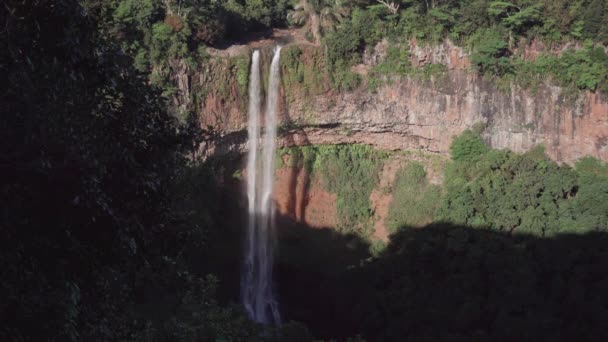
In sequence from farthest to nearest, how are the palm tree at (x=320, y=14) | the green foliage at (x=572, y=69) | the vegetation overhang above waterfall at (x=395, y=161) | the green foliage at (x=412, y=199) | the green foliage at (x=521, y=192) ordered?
1. the palm tree at (x=320, y=14)
2. the green foliage at (x=412, y=199)
3. the green foliage at (x=572, y=69)
4. the green foliage at (x=521, y=192)
5. the vegetation overhang above waterfall at (x=395, y=161)

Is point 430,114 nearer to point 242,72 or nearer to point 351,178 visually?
point 351,178

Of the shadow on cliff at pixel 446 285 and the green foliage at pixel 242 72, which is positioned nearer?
the shadow on cliff at pixel 446 285

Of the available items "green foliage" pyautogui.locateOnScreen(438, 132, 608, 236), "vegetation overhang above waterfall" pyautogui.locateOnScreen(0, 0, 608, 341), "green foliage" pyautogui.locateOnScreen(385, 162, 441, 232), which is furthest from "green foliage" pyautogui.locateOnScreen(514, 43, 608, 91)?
"green foliage" pyautogui.locateOnScreen(385, 162, 441, 232)

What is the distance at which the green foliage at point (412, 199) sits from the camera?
20.7 m

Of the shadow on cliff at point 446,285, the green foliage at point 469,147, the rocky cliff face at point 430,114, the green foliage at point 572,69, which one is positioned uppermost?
the green foliage at point 572,69

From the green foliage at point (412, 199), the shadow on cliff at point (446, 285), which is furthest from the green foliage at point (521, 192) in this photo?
the green foliage at point (412, 199)

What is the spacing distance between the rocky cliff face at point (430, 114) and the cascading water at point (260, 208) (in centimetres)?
44

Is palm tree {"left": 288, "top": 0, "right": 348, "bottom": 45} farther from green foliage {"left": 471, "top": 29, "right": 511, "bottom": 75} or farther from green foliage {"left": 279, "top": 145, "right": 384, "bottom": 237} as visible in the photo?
green foliage {"left": 471, "top": 29, "right": 511, "bottom": 75}

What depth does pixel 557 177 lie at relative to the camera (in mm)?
18953

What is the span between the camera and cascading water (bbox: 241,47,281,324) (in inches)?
798

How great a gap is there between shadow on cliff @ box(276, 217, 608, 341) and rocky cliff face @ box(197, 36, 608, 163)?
3.28 meters

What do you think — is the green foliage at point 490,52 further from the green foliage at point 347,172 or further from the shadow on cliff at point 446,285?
the shadow on cliff at point 446,285

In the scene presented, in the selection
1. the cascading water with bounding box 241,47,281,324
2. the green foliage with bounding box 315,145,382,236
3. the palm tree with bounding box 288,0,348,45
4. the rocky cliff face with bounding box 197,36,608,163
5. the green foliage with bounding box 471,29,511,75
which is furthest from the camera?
the green foliage with bounding box 315,145,382,236

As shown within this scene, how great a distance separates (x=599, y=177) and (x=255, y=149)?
10.5 metres
